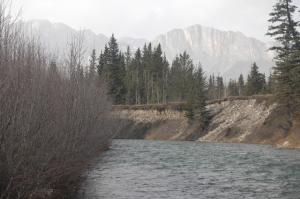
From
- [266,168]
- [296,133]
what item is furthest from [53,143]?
[296,133]

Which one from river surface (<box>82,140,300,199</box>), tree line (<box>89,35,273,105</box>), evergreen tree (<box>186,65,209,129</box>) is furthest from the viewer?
tree line (<box>89,35,273,105</box>)

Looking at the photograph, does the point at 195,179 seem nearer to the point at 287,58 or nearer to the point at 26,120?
the point at 26,120

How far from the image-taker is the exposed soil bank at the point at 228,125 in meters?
54.1

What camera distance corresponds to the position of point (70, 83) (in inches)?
656

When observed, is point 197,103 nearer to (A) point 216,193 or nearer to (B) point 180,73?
(B) point 180,73

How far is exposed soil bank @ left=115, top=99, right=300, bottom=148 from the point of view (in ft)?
177

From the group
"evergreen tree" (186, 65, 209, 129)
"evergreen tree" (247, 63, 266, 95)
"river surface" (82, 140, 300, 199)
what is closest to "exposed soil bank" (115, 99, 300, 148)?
"evergreen tree" (186, 65, 209, 129)

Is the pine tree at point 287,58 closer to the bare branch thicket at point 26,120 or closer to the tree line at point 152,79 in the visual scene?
the tree line at point 152,79

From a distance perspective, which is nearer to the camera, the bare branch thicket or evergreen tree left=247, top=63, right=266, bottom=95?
the bare branch thicket

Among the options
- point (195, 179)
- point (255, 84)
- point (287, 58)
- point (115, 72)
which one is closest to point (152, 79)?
point (115, 72)

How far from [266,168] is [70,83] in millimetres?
15544

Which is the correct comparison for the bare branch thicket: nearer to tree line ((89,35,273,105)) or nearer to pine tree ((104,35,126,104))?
pine tree ((104,35,126,104))

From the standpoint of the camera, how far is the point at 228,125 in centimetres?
6544

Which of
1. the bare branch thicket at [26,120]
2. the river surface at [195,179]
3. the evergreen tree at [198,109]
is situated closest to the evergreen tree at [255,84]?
the evergreen tree at [198,109]
